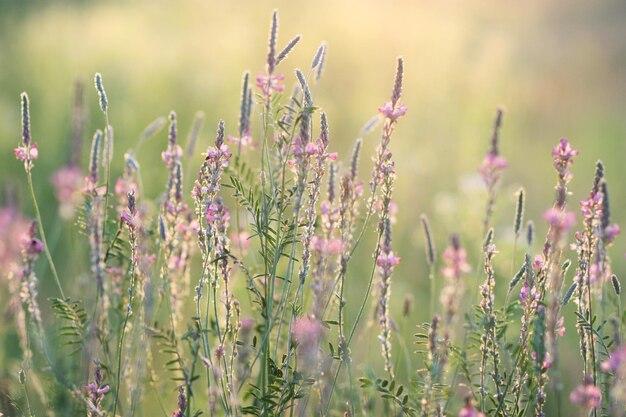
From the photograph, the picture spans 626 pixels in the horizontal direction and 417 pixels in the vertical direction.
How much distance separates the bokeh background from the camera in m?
4.96

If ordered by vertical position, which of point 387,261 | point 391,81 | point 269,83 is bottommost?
point 387,261

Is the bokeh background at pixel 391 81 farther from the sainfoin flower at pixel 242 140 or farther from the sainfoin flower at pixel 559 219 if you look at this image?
the sainfoin flower at pixel 559 219

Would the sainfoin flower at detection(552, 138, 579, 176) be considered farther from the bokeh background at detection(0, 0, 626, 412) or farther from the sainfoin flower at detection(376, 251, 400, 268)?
the bokeh background at detection(0, 0, 626, 412)

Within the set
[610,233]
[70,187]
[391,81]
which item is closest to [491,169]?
[610,233]

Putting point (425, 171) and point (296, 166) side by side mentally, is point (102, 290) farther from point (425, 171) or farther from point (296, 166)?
point (425, 171)

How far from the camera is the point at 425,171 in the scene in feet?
17.0

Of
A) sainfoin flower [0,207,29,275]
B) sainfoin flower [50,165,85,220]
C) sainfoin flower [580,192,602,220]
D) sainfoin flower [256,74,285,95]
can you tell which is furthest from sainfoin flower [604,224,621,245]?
sainfoin flower [50,165,85,220]

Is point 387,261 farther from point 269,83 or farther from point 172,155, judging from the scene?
point 172,155

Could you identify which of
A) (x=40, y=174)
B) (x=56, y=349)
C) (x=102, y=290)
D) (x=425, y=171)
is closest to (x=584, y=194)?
(x=425, y=171)

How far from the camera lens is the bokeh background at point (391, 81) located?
16.3 ft

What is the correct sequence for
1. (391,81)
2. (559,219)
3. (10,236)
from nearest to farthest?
(559,219)
(10,236)
(391,81)

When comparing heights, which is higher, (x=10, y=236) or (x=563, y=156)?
(x=563, y=156)

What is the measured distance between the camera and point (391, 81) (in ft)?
20.3

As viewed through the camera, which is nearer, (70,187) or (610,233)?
(610,233)
